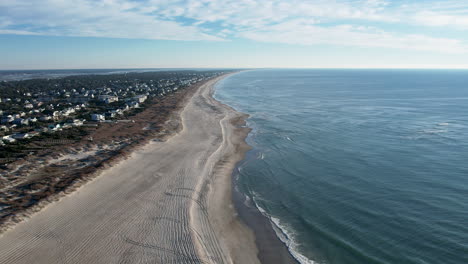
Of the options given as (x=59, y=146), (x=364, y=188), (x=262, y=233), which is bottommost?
(x=262, y=233)

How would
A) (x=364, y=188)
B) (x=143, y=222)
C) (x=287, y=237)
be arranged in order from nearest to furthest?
(x=287, y=237) < (x=143, y=222) < (x=364, y=188)

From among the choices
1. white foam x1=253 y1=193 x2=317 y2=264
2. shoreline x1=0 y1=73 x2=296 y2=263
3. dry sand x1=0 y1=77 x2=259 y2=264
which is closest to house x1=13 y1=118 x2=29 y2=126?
shoreline x1=0 y1=73 x2=296 y2=263

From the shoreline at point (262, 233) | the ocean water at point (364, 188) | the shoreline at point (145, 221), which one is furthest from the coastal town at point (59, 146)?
the ocean water at point (364, 188)

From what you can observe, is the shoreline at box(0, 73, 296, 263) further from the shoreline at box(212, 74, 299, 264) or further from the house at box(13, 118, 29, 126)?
the house at box(13, 118, 29, 126)

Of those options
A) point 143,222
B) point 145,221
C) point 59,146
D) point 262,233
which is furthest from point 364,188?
point 59,146

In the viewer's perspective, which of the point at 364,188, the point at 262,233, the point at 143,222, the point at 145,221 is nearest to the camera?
the point at 262,233

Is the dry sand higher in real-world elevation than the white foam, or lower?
higher

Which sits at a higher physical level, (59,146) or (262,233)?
(59,146)

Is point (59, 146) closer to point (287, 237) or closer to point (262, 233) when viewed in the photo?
point (262, 233)
